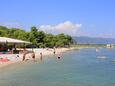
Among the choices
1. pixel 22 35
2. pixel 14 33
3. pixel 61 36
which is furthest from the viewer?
pixel 61 36

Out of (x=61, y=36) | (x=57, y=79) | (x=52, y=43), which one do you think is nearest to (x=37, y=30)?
(x=52, y=43)

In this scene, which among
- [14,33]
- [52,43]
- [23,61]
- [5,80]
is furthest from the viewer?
[52,43]

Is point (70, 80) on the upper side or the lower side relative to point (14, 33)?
lower

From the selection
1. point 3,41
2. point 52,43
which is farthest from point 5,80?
point 52,43

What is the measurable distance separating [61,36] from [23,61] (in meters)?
109

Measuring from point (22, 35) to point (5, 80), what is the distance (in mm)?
75573

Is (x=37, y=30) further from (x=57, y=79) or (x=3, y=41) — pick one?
(x=57, y=79)

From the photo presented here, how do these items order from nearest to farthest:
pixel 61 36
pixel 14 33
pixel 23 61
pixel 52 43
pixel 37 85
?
1. pixel 37 85
2. pixel 23 61
3. pixel 14 33
4. pixel 52 43
5. pixel 61 36

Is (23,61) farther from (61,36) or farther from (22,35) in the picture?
(61,36)

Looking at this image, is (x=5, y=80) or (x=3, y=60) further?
(x=3, y=60)

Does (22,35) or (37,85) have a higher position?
(22,35)

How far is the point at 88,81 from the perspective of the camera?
30297 mm

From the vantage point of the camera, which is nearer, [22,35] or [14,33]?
[22,35]

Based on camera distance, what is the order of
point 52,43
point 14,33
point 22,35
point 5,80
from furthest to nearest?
point 52,43 < point 14,33 < point 22,35 < point 5,80
